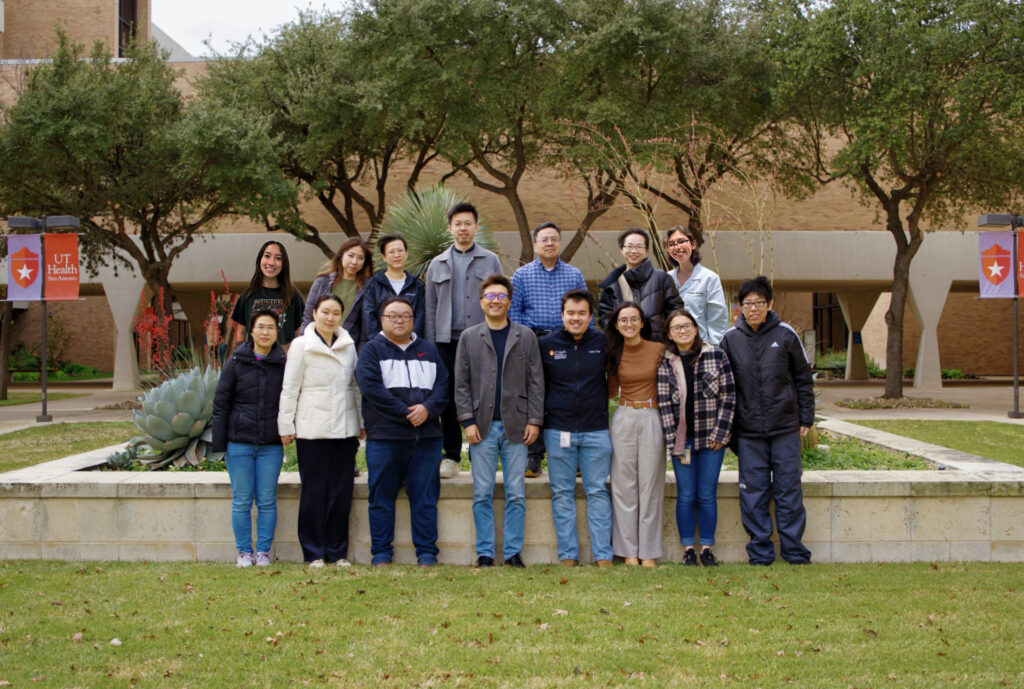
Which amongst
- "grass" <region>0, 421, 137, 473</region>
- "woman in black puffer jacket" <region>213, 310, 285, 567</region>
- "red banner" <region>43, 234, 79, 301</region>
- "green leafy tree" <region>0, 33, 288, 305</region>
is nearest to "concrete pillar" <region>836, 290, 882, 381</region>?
"green leafy tree" <region>0, 33, 288, 305</region>

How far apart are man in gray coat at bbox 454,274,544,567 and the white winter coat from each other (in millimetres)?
738

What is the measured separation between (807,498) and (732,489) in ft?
1.66

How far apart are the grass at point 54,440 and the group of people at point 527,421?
5848 millimetres

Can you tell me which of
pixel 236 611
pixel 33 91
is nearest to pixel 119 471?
pixel 236 611

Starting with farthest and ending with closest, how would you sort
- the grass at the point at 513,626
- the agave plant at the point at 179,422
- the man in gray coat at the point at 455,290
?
the agave plant at the point at 179,422 → the man in gray coat at the point at 455,290 → the grass at the point at 513,626

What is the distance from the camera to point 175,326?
3928 centimetres

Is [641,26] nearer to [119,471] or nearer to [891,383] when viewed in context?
[891,383]

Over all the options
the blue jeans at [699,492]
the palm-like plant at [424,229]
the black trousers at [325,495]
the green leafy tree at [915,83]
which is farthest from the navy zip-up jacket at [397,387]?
the green leafy tree at [915,83]

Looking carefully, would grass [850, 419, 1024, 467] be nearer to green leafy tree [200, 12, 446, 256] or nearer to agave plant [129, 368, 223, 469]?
agave plant [129, 368, 223, 469]

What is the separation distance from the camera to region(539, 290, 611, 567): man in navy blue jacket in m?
5.82

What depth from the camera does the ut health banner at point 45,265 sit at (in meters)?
15.9

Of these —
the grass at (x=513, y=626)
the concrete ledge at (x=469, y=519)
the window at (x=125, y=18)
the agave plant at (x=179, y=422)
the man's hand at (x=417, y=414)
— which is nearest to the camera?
the grass at (x=513, y=626)

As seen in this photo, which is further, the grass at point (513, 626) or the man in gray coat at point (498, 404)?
the man in gray coat at point (498, 404)

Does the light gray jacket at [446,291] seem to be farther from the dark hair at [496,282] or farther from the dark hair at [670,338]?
the dark hair at [670,338]
